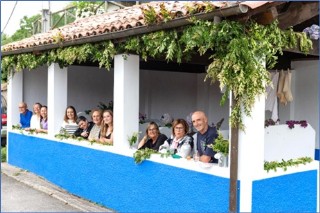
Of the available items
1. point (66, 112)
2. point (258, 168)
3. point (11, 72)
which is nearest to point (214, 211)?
point (258, 168)

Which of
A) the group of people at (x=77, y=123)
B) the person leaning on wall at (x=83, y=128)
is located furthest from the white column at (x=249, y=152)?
the person leaning on wall at (x=83, y=128)

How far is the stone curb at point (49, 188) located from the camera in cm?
667

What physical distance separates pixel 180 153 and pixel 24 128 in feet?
16.9

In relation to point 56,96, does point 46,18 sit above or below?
above

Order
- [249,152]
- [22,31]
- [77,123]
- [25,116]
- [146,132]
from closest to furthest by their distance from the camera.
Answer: [249,152]
[146,132]
[77,123]
[25,116]
[22,31]

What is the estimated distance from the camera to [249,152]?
4.68 metres

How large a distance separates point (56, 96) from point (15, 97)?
235 centimetres

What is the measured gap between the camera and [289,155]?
5715 millimetres

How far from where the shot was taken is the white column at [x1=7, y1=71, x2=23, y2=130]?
32.9 ft

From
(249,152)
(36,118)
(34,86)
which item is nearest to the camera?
(249,152)

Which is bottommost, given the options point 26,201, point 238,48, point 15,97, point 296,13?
point 26,201

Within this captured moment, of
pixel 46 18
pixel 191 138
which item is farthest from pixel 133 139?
pixel 46 18

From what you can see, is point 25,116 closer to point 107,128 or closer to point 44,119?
point 44,119

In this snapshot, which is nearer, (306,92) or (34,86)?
(306,92)
